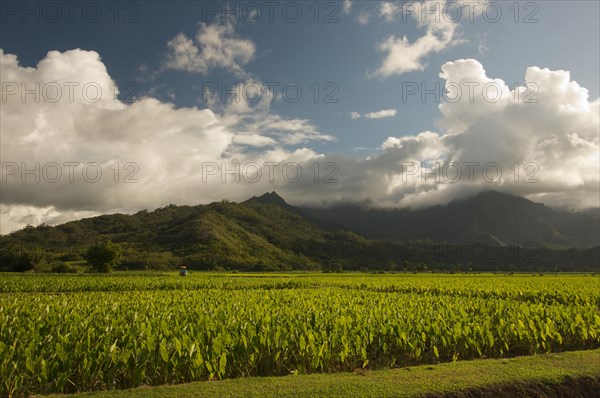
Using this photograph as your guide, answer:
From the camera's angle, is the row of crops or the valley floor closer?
the valley floor

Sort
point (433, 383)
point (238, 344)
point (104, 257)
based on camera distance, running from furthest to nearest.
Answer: point (104, 257) → point (238, 344) → point (433, 383)

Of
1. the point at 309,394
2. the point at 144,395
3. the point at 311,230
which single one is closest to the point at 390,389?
the point at 309,394

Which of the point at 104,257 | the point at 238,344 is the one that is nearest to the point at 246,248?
the point at 104,257

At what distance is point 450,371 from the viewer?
884cm

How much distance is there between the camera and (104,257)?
71812 millimetres

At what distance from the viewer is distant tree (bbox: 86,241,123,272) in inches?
2815

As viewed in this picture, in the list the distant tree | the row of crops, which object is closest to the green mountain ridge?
the distant tree

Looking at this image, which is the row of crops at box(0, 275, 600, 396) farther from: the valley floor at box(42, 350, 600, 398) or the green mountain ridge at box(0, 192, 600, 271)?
the green mountain ridge at box(0, 192, 600, 271)

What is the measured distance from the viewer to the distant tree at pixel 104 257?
71.5 meters

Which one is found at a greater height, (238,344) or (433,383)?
(238,344)

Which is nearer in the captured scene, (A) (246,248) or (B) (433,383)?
(B) (433,383)

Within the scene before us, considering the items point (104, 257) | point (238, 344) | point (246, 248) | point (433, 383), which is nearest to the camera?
point (433, 383)

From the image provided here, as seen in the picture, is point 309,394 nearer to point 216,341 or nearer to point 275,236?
point 216,341

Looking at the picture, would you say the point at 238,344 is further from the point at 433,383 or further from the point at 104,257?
the point at 104,257
